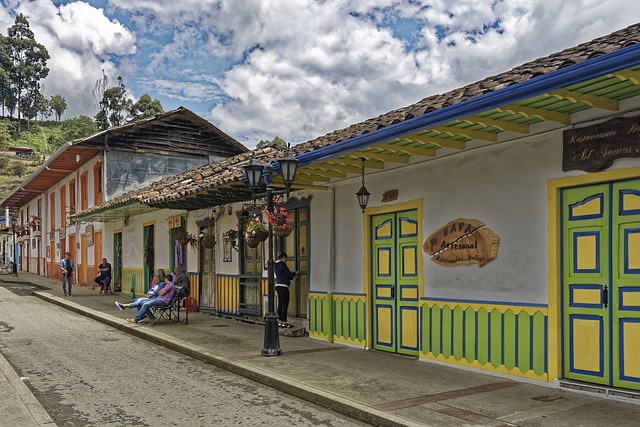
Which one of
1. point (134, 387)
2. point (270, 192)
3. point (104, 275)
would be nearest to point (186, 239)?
point (270, 192)

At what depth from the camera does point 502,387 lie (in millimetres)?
6566

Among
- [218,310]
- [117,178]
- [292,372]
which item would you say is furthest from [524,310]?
[117,178]

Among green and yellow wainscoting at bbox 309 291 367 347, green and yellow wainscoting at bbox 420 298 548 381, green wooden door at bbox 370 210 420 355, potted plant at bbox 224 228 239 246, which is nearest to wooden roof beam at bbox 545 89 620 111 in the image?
green and yellow wainscoting at bbox 420 298 548 381

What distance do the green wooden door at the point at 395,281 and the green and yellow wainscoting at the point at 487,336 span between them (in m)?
0.45

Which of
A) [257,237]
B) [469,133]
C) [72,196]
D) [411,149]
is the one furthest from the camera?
[72,196]

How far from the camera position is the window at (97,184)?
935 inches

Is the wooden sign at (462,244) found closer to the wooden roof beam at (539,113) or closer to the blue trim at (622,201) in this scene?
the blue trim at (622,201)

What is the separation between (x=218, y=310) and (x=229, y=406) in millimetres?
8021

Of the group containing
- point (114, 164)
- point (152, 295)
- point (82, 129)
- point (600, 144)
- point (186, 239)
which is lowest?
point (152, 295)

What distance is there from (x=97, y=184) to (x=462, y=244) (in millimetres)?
19839

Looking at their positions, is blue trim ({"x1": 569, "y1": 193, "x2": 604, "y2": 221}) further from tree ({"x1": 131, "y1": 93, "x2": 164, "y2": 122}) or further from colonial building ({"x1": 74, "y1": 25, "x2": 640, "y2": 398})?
tree ({"x1": 131, "y1": 93, "x2": 164, "y2": 122})

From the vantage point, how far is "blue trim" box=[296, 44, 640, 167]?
4492 millimetres

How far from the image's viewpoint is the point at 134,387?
7250 mm

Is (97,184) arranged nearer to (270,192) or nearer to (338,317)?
(338,317)
